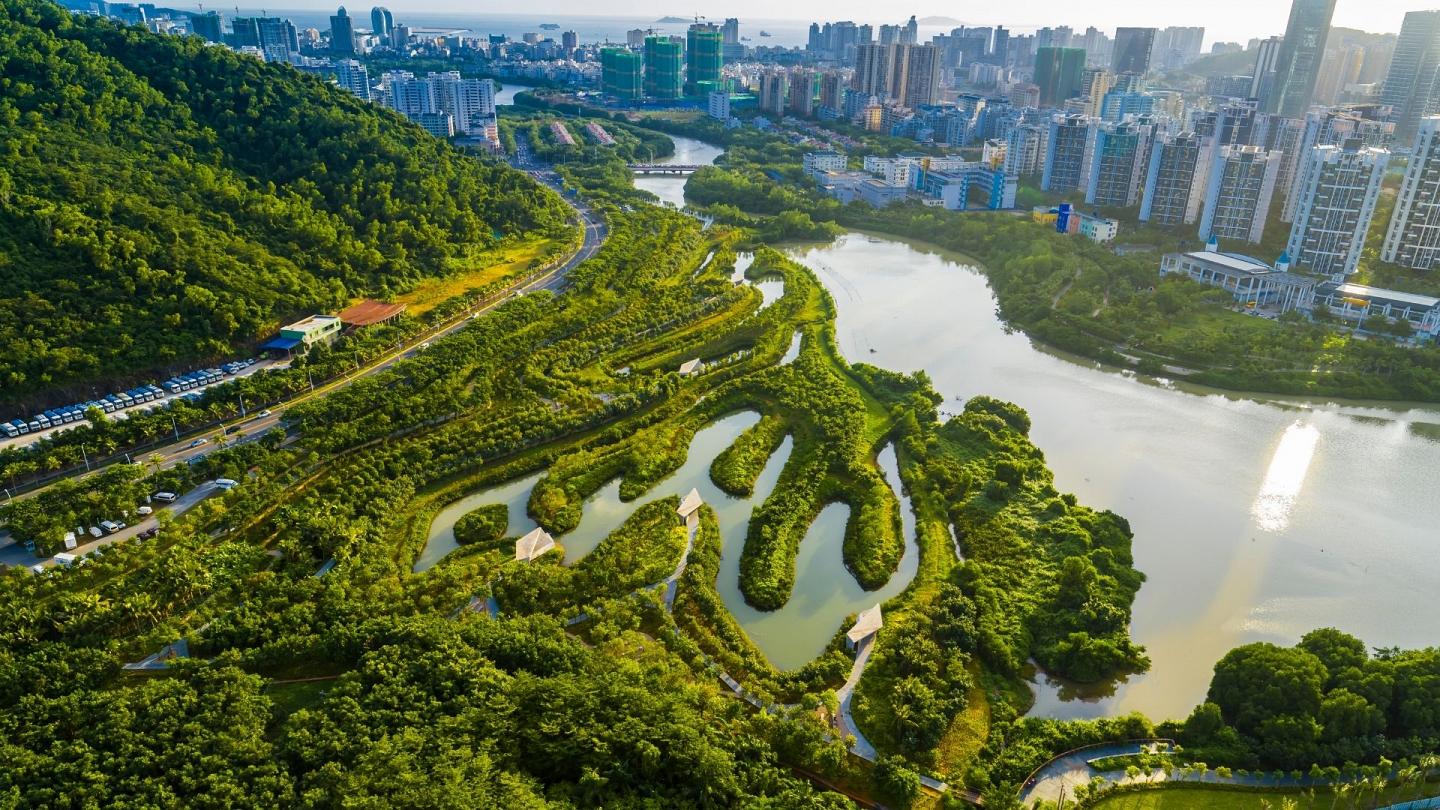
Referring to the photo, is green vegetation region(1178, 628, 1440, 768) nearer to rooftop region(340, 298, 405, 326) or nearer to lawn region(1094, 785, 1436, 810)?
lawn region(1094, 785, 1436, 810)

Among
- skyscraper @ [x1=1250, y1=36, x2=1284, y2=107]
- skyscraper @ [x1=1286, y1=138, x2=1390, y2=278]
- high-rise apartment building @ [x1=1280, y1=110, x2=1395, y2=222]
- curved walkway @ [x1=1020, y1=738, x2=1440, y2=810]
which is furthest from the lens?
skyscraper @ [x1=1250, y1=36, x2=1284, y2=107]

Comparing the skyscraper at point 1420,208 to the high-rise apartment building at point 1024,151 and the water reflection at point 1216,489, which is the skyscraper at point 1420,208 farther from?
the high-rise apartment building at point 1024,151

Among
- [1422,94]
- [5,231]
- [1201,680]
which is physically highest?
[1422,94]

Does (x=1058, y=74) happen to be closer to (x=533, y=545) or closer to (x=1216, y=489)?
(x=1216, y=489)

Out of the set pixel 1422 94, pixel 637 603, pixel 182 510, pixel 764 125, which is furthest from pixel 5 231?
pixel 1422 94

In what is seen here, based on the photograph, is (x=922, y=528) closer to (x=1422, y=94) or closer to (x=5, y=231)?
(x=5, y=231)

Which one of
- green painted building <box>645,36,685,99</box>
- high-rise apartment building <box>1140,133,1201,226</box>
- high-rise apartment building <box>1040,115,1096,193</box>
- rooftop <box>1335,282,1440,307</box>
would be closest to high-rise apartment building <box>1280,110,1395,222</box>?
high-rise apartment building <box>1140,133,1201,226</box>

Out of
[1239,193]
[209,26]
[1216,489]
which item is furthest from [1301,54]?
[209,26]
